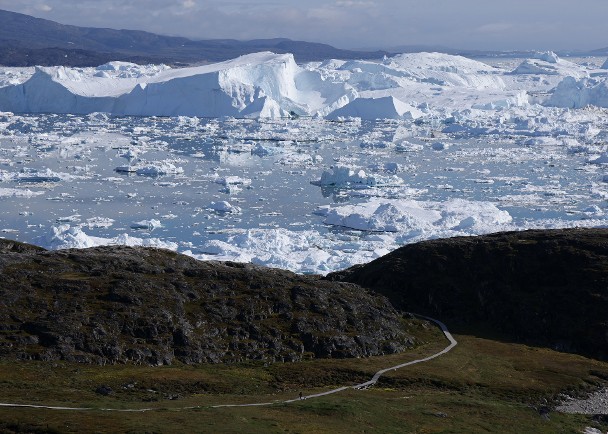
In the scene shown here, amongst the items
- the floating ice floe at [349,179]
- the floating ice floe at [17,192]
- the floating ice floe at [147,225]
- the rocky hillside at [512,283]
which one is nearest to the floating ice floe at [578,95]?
the floating ice floe at [349,179]

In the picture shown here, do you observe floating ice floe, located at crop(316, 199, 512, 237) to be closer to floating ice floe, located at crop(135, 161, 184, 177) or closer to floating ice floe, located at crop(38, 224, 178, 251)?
floating ice floe, located at crop(38, 224, 178, 251)

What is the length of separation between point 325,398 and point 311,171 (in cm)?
3808

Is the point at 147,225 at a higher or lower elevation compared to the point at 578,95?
lower

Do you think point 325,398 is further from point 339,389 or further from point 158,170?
point 158,170

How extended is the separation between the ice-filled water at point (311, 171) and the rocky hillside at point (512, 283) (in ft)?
23.6

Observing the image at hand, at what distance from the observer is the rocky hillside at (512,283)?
75.3ft

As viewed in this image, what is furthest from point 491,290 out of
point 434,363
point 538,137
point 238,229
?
point 538,137

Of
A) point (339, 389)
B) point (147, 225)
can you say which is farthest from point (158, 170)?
point (339, 389)

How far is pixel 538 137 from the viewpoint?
223ft

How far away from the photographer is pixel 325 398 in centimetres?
1612

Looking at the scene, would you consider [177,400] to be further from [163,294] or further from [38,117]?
[38,117]

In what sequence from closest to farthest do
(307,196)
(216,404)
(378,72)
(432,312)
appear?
1. (216,404)
2. (432,312)
3. (307,196)
4. (378,72)

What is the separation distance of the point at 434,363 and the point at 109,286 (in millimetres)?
7640

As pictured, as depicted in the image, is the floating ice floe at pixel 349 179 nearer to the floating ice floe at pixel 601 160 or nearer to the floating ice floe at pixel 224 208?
the floating ice floe at pixel 224 208
